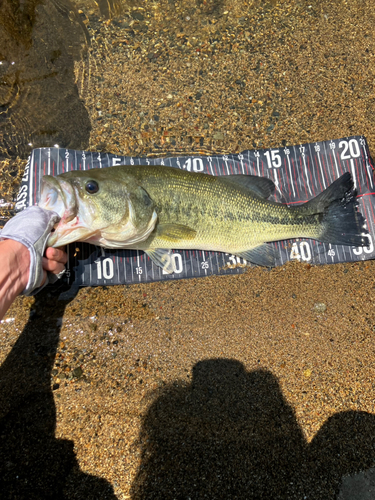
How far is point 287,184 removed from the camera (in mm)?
4031

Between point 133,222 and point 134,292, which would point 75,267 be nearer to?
point 134,292

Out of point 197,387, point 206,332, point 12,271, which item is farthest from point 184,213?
point 197,387

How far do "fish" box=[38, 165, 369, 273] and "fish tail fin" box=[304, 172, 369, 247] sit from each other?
0.01m

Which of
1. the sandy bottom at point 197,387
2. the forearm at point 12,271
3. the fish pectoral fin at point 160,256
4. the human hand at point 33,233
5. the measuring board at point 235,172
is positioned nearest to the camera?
the forearm at point 12,271

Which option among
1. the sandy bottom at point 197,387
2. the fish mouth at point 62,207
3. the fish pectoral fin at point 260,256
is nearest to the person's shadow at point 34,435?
the sandy bottom at point 197,387

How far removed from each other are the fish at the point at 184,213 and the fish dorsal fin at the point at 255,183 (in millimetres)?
12

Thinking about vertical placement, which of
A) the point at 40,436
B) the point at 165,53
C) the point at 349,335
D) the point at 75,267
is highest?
the point at 165,53

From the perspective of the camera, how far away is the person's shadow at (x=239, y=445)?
274cm

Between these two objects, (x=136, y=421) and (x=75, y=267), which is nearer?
(x=136, y=421)

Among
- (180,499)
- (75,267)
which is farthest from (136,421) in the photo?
(75,267)

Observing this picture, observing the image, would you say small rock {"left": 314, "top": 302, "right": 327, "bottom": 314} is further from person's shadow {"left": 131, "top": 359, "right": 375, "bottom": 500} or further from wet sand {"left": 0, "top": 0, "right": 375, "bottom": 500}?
person's shadow {"left": 131, "top": 359, "right": 375, "bottom": 500}

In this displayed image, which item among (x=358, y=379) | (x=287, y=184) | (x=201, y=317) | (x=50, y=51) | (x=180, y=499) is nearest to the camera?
(x=180, y=499)

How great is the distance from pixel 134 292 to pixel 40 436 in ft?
5.49

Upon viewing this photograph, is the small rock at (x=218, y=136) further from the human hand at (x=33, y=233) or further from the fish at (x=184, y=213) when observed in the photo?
the human hand at (x=33, y=233)
